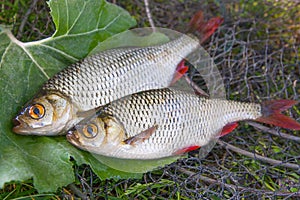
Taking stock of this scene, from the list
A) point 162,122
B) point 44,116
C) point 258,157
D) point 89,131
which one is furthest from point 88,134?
point 258,157

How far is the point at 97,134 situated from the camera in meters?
2.24

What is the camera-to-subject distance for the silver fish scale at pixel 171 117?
2330 millimetres

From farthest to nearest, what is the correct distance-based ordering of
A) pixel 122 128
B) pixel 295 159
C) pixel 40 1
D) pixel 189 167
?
1. pixel 40 1
2. pixel 295 159
3. pixel 189 167
4. pixel 122 128

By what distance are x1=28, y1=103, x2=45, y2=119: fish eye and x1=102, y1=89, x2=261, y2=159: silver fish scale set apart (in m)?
0.31

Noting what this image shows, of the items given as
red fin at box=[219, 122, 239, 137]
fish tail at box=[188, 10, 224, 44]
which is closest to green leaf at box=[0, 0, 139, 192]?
fish tail at box=[188, 10, 224, 44]

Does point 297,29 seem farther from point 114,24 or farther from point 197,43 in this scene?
point 114,24

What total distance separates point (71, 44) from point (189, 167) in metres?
0.89

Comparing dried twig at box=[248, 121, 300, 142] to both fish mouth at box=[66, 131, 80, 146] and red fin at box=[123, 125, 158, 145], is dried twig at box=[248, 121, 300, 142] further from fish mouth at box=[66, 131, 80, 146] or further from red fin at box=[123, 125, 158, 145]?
fish mouth at box=[66, 131, 80, 146]

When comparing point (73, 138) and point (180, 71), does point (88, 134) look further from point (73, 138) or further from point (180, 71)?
point (180, 71)

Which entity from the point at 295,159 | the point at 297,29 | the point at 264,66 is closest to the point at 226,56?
the point at 264,66

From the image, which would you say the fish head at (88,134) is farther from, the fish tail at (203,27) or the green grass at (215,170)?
the fish tail at (203,27)

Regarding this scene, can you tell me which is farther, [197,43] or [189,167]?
[197,43]

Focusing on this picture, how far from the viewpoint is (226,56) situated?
3.17m

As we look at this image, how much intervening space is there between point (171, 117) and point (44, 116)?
0.60 m
